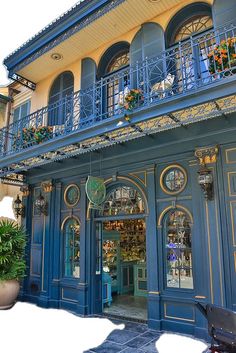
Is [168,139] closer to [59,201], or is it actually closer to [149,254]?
[149,254]

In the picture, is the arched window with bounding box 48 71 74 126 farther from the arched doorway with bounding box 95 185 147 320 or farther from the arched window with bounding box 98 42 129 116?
the arched doorway with bounding box 95 185 147 320

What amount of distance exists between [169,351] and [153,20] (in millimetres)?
7217

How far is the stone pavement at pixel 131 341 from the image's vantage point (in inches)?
210

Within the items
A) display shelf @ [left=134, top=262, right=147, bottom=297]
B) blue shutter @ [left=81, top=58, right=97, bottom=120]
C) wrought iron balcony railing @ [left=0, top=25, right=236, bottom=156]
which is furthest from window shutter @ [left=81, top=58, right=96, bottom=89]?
display shelf @ [left=134, top=262, right=147, bottom=297]

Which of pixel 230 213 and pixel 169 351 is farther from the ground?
pixel 230 213

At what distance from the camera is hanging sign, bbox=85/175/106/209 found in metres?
6.71

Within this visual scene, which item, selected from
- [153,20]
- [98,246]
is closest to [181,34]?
Result: [153,20]

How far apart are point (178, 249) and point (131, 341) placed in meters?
2.05

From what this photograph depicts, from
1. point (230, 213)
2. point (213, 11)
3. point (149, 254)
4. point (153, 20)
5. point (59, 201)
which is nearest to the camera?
point (230, 213)

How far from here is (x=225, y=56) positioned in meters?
4.95

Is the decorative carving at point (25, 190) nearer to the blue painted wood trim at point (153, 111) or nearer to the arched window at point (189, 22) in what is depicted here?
the blue painted wood trim at point (153, 111)

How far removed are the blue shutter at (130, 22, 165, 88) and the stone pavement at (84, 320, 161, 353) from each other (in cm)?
551

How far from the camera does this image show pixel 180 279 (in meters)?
6.31

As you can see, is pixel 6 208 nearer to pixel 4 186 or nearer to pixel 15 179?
pixel 4 186
